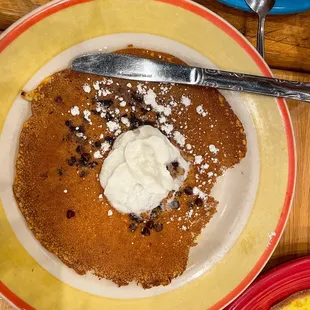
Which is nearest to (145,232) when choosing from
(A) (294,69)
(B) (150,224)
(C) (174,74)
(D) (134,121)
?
(B) (150,224)

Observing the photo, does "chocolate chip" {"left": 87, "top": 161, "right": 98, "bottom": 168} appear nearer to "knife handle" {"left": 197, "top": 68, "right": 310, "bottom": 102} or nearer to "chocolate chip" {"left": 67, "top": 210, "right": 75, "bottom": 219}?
"chocolate chip" {"left": 67, "top": 210, "right": 75, "bottom": 219}

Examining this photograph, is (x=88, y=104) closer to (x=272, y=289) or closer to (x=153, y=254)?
(x=153, y=254)

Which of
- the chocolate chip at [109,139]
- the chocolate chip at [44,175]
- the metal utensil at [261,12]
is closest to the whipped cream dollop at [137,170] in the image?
A: the chocolate chip at [109,139]

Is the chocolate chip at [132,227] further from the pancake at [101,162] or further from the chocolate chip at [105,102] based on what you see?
the chocolate chip at [105,102]

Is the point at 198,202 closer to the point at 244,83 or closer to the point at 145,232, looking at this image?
the point at 145,232

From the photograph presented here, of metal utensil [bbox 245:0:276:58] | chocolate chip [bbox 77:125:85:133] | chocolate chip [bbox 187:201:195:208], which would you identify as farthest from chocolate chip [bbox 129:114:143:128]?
metal utensil [bbox 245:0:276:58]

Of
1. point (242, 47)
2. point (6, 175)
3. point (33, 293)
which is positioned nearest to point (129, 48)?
point (242, 47)
